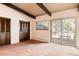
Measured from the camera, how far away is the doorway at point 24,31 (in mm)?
8186

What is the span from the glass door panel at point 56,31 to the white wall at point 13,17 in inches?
105

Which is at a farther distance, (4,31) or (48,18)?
(48,18)

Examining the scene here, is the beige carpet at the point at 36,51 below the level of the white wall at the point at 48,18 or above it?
below

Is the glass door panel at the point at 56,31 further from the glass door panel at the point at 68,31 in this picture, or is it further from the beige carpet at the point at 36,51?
the beige carpet at the point at 36,51

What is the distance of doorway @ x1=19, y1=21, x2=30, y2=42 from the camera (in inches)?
322

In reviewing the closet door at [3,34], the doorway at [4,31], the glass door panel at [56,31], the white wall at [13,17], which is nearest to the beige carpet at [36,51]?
the closet door at [3,34]

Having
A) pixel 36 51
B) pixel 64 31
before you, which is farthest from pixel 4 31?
pixel 64 31

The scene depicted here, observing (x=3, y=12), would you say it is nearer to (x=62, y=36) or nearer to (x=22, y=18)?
(x=22, y=18)

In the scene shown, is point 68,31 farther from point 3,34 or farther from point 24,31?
point 3,34

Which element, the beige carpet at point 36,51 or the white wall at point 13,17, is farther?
the white wall at point 13,17

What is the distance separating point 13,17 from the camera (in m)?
6.93

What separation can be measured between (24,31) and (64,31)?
A: 11.7 feet

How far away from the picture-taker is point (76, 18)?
18.7 ft

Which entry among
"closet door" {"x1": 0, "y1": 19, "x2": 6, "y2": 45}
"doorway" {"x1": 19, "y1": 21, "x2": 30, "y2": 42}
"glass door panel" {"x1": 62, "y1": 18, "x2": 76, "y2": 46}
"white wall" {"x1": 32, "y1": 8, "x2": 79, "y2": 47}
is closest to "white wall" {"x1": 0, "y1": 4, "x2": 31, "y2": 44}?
"closet door" {"x1": 0, "y1": 19, "x2": 6, "y2": 45}
